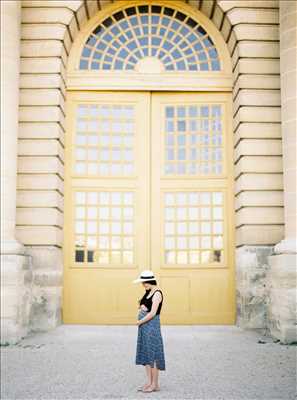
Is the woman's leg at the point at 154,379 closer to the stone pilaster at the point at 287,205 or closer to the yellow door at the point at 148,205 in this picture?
the stone pilaster at the point at 287,205

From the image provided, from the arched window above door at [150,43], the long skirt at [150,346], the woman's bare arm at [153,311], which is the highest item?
the arched window above door at [150,43]

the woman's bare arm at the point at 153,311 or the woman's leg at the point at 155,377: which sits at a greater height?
the woman's bare arm at the point at 153,311

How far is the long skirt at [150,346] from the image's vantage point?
23.7ft

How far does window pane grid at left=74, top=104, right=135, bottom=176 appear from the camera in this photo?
13.3 meters

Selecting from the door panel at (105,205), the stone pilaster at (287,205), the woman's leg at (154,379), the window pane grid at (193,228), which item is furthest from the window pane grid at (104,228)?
the woman's leg at (154,379)

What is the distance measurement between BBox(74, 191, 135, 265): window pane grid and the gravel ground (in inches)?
74.9

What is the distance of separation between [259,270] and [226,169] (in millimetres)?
2415

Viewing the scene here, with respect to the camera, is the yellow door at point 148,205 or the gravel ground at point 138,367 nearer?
the gravel ground at point 138,367

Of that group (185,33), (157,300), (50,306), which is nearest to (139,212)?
(50,306)

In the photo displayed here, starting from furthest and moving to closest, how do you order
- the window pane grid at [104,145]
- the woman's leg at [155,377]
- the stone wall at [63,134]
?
1. the window pane grid at [104,145]
2. the stone wall at [63,134]
3. the woman's leg at [155,377]

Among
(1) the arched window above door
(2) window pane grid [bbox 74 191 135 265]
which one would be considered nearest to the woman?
(2) window pane grid [bbox 74 191 135 265]

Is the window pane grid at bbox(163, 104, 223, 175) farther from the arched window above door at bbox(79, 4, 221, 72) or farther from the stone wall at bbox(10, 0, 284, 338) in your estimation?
the arched window above door at bbox(79, 4, 221, 72)

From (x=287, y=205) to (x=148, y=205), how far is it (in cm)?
309

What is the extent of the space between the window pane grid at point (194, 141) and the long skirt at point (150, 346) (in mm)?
6402
